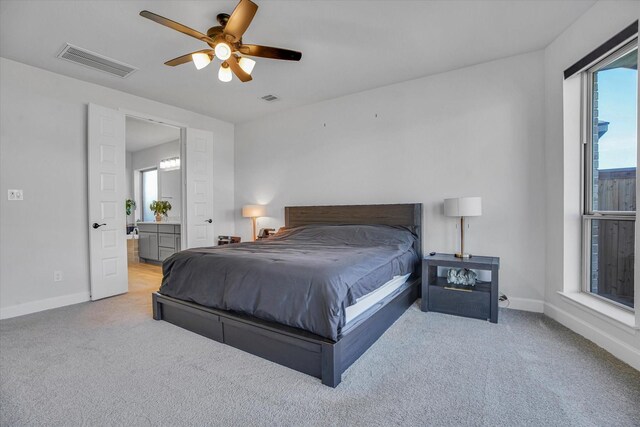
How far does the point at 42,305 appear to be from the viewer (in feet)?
10.9

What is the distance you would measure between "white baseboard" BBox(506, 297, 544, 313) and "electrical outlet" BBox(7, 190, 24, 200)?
18.0 feet

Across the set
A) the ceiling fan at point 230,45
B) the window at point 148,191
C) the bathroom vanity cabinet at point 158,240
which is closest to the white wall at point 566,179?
the ceiling fan at point 230,45

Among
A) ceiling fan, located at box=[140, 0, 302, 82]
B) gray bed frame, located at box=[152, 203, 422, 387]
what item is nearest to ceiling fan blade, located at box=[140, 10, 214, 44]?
ceiling fan, located at box=[140, 0, 302, 82]

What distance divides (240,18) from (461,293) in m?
3.04

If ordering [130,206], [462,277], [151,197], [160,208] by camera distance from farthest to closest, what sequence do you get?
[151,197] < [130,206] < [160,208] < [462,277]

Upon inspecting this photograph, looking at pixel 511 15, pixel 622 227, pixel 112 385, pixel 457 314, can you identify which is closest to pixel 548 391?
pixel 457 314

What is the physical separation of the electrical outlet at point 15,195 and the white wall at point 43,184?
0.13ft

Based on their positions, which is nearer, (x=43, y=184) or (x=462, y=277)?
(x=462, y=277)

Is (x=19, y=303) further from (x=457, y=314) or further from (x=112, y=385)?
(x=457, y=314)

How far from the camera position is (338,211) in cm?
417

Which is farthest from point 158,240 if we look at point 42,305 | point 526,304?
point 526,304

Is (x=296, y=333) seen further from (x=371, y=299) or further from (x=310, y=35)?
(x=310, y=35)

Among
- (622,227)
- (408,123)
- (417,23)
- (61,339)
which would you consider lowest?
(61,339)

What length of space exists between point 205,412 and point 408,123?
3.57 m
